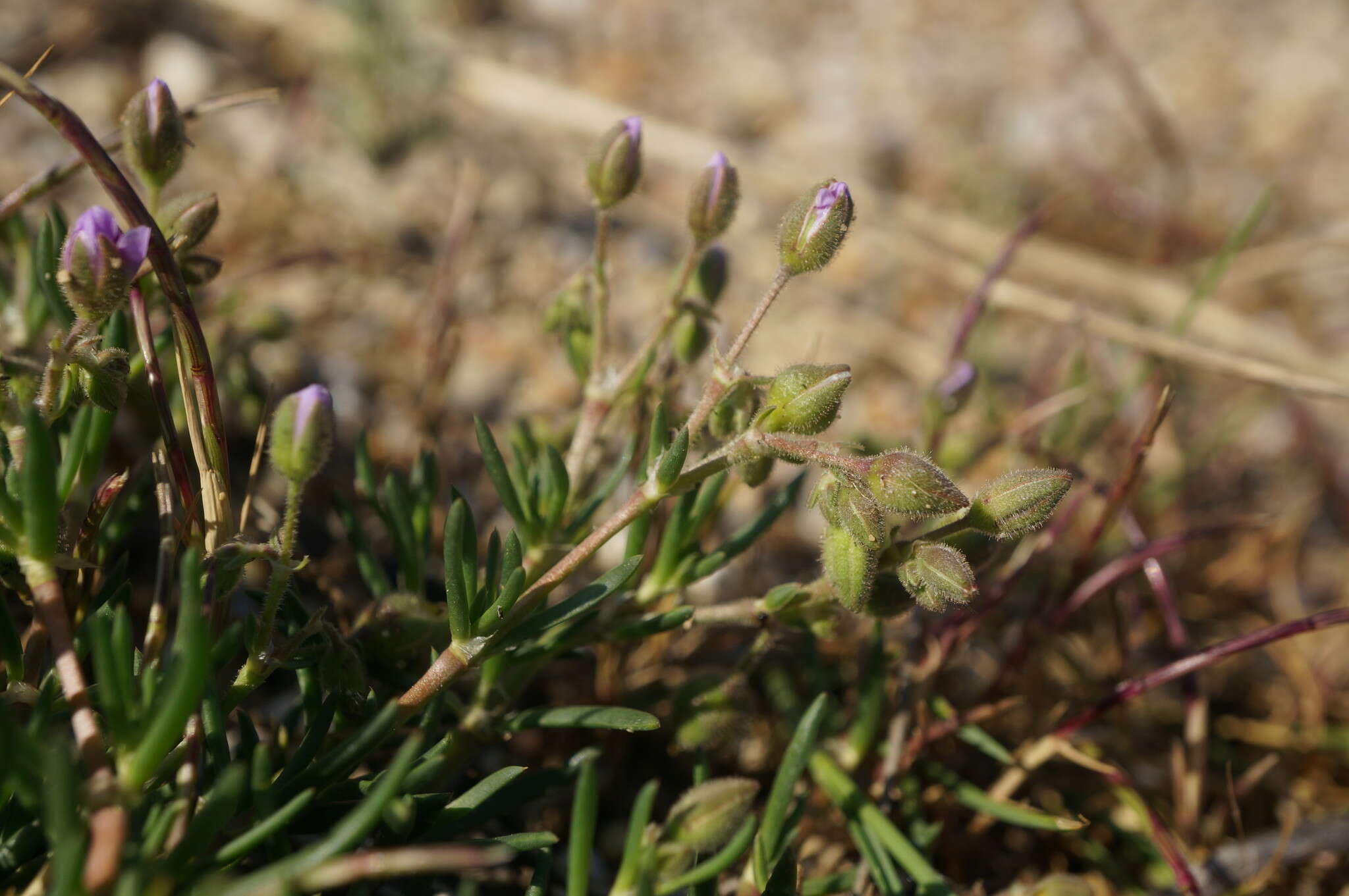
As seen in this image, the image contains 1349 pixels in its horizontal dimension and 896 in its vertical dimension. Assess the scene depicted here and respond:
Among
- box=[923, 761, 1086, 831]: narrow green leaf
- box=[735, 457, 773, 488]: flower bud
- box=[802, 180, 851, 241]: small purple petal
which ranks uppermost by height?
box=[802, 180, 851, 241]: small purple petal

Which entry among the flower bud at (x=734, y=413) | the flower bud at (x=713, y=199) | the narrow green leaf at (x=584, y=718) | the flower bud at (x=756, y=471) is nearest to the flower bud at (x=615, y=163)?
the flower bud at (x=713, y=199)

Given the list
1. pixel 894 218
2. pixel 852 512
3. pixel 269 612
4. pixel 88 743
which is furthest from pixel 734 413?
pixel 894 218

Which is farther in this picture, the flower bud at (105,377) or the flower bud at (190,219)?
the flower bud at (190,219)

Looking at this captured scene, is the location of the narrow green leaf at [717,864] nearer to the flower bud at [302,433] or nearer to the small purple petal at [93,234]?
the flower bud at [302,433]

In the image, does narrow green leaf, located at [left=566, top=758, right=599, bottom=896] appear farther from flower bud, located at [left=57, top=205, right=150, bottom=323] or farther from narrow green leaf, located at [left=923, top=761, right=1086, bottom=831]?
flower bud, located at [left=57, top=205, right=150, bottom=323]

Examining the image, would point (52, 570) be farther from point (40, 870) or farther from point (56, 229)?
point (56, 229)

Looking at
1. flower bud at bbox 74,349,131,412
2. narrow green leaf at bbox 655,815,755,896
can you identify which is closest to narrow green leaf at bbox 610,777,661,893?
narrow green leaf at bbox 655,815,755,896

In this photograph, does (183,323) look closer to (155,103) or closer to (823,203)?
(155,103)

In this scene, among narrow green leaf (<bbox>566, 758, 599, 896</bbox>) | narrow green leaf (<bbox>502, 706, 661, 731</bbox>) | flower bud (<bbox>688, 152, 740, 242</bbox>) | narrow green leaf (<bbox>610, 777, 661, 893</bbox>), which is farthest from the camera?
flower bud (<bbox>688, 152, 740, 242</bbox>)
